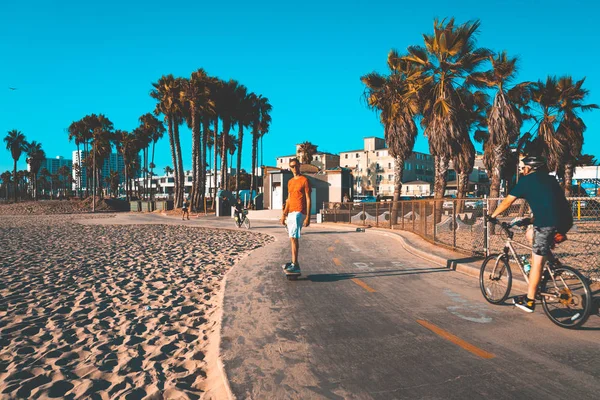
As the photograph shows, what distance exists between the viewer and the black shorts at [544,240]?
15.9 ft

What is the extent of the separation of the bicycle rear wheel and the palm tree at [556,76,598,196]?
1018 inches

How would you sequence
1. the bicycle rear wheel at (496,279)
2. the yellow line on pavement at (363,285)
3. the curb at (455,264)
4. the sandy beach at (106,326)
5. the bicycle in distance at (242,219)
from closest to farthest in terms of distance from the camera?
1. the sandy beach at (106,326)
2. the bicycle rear wheel at (496,279)
3. the curb at (455,264)
4. the yellow line on pavement at (363,285)
5. the bicycle in distance at (242,219)

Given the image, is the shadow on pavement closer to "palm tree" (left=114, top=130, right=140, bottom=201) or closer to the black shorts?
the black shorts

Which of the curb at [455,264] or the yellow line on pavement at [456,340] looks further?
the curb at [455,264]

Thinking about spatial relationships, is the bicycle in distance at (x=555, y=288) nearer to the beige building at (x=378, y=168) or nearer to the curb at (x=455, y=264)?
the curb at (x=455, y=264)

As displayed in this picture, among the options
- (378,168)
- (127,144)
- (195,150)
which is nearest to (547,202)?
(195,150)

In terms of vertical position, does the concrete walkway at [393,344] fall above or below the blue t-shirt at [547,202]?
below

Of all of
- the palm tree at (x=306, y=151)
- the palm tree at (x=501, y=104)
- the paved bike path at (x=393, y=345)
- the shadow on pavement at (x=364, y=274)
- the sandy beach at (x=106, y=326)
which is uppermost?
the palm tree at (x=306, y=151)

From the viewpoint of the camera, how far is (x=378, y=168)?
90938 mm

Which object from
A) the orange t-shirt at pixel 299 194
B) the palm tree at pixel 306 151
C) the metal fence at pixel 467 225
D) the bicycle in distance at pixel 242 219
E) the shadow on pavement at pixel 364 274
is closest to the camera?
the orange t-shirt at pixel 299 194

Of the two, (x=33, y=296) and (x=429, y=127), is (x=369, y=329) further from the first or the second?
(x=429, y=127)

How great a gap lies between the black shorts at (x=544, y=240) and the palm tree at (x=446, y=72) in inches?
635

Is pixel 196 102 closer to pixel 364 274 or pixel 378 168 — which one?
pixel 364 274

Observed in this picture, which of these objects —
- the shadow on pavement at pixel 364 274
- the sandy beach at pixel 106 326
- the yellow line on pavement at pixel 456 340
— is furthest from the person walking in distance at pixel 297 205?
the yellow line on pavement at pixel 456 340
